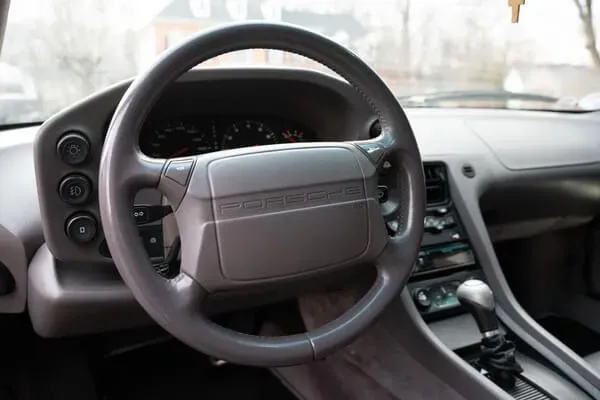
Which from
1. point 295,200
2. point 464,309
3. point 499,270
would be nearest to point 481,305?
point 464,309

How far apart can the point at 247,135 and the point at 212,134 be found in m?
0.07

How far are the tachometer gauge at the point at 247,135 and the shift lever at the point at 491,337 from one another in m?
0.46

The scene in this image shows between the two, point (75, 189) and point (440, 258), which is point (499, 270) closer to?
point (440, 258)

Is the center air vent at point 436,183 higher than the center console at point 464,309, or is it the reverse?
the center air vent at point 436,183

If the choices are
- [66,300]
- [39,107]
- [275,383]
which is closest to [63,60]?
[39,107]

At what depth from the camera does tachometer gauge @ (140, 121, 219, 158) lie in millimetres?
1246

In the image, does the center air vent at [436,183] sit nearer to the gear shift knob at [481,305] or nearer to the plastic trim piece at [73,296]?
the gear shift knob at [481,305]

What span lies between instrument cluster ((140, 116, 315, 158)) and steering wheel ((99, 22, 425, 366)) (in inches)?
10.9

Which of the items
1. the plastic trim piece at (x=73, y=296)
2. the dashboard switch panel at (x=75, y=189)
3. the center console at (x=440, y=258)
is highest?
the dashboard switch panel at (x=75, y=189)

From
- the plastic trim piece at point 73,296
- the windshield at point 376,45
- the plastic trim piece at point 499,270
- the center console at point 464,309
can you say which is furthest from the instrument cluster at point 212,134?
the plastic trim piece at point 499,270

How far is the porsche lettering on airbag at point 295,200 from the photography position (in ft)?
3.19

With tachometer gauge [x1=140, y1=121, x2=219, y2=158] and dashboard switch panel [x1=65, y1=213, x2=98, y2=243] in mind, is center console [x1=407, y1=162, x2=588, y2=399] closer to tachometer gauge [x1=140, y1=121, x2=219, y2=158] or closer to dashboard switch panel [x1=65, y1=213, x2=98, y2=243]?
tachometer gauge [x1=140, y1=121, x2=219, y2=158]

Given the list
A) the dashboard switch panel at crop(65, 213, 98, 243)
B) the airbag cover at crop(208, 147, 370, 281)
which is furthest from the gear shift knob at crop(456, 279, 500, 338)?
the dashboard switch panel at crop(65, 213, 98, 243)

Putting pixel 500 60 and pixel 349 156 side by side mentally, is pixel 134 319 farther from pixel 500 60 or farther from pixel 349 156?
pixel 500 60
